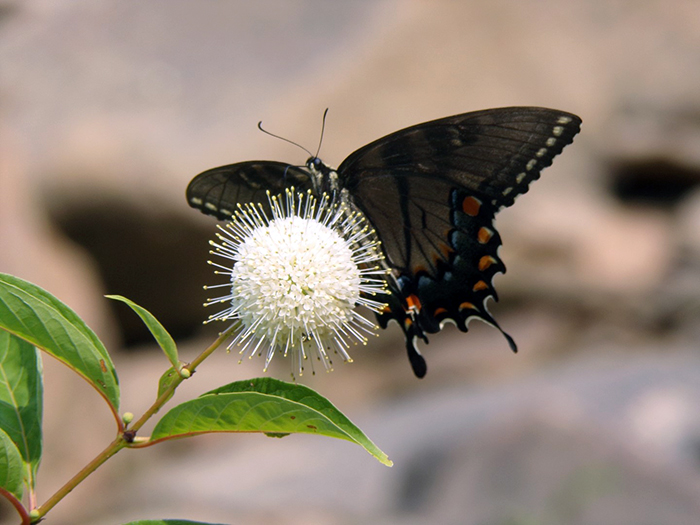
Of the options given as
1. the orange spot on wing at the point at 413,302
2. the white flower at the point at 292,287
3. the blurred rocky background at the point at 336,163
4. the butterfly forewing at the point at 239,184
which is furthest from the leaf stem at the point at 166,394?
the blurred rocky background at the point at 336,163

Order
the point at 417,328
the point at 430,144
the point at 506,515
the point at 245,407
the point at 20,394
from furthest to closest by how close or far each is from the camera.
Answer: the point at 506,515
the point at 417,328
the point at 430,144
the point at 20,394
the point at 245,407

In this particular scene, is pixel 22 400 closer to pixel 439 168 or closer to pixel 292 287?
pixel 292 287

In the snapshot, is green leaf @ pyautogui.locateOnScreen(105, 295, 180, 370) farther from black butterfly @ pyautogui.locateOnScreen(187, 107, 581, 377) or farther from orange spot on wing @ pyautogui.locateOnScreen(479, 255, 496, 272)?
orange spot on wing @ pyautogui.locateOnScreen(479, 255, 496, 272)

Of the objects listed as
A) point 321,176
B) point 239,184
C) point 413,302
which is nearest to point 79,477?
point 239,184

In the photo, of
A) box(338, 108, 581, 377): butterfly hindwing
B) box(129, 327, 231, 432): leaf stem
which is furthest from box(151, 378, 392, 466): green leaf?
box(338, 108, 581, 377): butterfly hindwing

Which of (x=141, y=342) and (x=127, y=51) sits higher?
(x=127, y=51)

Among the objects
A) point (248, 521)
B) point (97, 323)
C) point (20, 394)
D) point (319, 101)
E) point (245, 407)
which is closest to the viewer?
point (245, 407)

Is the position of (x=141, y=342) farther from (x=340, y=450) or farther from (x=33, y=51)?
(x=33, y=51)

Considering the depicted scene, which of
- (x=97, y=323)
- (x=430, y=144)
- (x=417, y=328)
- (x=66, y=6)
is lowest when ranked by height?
(x=97, y=323)

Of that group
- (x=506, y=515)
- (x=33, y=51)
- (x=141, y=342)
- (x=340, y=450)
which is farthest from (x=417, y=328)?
(x=33, y=51)
